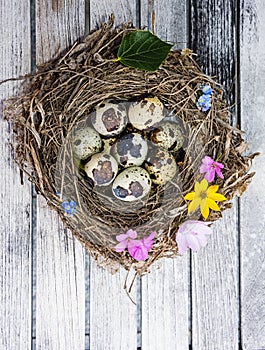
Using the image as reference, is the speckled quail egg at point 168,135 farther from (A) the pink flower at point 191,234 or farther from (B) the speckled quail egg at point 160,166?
(A) the pink flower at point 191,234

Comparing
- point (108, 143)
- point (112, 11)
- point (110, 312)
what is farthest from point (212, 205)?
point (112, 11)

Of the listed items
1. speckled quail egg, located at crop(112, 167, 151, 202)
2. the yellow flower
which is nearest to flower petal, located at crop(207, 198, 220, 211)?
the yellow flower

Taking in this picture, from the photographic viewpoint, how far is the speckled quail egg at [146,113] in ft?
4.10

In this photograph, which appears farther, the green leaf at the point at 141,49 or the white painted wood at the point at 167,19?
the white painted wood at the point at 167,19

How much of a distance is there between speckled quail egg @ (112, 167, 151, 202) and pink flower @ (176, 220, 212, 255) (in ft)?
0.33

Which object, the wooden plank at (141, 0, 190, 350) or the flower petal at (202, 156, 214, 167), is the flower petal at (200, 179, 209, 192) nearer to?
the flower petal at (202, 156, 214, 167)

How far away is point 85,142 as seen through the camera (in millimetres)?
1259

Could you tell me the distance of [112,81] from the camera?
1257 millimetres

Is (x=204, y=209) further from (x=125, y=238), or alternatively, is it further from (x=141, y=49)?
(x=141, y=49)

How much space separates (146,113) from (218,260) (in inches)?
14.9

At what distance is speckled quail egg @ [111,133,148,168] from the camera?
1260 mm

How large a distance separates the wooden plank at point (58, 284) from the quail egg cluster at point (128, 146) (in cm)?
19

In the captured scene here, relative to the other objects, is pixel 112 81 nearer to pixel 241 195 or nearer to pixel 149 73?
pixel 149 73

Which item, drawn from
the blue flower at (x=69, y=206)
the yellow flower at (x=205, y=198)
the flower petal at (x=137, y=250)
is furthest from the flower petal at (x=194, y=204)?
the blue flower at (x=69, y=206)
